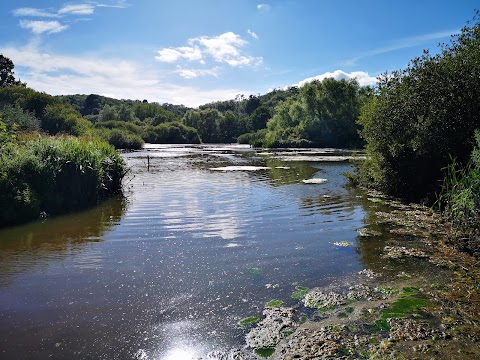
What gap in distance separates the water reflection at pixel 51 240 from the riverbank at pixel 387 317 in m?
5.51

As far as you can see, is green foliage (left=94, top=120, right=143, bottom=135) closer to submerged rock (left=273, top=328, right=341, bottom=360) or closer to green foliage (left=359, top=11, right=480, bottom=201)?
green foliage (left=359, top=11, right=480, bottom=201)

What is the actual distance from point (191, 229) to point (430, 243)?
7.56 m

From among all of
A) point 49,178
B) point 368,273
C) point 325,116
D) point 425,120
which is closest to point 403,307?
point 368,273

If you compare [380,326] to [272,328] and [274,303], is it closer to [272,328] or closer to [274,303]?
[272,328]

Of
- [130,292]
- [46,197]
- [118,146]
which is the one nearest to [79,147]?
[46,197]

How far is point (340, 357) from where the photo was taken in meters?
5.17

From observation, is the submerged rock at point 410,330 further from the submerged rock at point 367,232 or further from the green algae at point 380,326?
the submerged rock at point 367,232

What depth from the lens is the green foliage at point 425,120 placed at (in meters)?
15.3

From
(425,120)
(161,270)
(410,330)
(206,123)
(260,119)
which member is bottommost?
(410,330)

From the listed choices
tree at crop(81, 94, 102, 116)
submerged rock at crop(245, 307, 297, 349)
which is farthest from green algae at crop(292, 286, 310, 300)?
tree at crop(81, 94, 102, 116)

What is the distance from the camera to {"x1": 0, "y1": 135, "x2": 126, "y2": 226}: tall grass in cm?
1338

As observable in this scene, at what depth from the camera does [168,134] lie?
111 meters

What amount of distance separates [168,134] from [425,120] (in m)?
100

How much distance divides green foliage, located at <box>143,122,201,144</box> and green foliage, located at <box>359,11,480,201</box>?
94.6m
